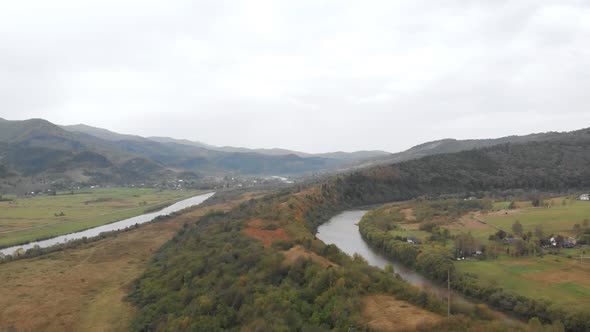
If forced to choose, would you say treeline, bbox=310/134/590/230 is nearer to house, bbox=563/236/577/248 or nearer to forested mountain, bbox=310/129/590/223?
forested mountain, bbox=310/129/590/223

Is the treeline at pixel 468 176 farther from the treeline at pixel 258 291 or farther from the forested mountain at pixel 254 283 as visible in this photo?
the treeline at pixel 258 291

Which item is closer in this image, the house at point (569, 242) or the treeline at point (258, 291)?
the treeline at point (258, 291)

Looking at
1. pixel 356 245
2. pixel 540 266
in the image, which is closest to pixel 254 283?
pixel 356 245

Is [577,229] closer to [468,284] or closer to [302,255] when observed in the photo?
[468,284]

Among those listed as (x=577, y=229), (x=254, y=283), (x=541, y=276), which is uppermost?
(x=577, y=229)

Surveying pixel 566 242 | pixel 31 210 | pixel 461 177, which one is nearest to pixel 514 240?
pixel 566 242

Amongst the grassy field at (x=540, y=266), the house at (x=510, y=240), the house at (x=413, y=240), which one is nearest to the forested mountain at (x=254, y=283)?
the grassy field at (x=540, y=266)

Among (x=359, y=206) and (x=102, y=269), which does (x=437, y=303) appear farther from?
(x=359, y=206)
